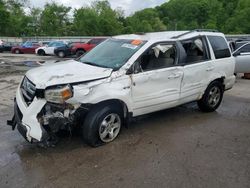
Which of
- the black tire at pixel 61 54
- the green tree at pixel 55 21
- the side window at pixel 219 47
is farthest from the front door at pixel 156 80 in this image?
the green tree at pixel 55 21

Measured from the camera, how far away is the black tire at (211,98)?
639 centimetres

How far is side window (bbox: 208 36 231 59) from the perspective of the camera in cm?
644

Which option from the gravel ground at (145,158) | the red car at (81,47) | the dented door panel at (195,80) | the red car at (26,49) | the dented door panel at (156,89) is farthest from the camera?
the red car at (26,49)

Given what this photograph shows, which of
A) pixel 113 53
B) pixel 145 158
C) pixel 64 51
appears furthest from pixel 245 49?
pixel 64 51

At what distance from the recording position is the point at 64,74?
4496 millimetres

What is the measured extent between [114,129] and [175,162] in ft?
3.77

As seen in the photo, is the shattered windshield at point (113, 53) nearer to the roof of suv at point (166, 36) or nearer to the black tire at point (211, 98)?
the roof of suv at point (166, 36)

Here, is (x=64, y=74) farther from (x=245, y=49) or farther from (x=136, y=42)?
(x=245, y=49)

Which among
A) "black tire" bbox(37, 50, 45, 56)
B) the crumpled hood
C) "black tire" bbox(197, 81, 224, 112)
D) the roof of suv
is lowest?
"black tire" bbox(37, 50, 45, 56)

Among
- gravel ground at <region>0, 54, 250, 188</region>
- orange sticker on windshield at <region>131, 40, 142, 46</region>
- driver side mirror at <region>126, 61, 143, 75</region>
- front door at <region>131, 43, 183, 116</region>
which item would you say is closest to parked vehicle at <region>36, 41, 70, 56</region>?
gravel ground at <region>0, 54, 250, 188</region>

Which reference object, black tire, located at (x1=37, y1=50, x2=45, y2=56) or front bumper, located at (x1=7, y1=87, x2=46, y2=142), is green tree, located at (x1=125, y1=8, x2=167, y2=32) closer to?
Result: black tire, located at (x1=37, y1=50, x2=45, y2=56)

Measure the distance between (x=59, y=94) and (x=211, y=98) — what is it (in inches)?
146

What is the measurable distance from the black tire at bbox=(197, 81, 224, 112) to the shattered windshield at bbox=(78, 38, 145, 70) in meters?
2.03

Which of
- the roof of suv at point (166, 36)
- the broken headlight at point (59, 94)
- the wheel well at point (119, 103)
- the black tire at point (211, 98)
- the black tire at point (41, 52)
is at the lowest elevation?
the black tire at point (41, 52)
